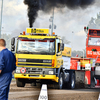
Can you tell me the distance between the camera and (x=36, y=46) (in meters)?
14.8

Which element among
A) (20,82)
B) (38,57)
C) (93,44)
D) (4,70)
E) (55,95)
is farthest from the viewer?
(93,44)

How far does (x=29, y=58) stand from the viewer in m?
14.7

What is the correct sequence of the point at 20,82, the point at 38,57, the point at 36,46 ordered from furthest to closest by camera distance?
the point at 20,82 → the point at 36,46 → the point at 38,57

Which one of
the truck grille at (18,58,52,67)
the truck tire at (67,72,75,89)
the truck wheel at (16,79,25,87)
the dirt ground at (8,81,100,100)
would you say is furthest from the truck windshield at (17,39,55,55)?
the truck tire at (67,72,75,89)

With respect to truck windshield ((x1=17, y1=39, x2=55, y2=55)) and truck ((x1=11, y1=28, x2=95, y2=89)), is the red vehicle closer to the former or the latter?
truck ((x1=11, y1=28, x2=95, y2=89))

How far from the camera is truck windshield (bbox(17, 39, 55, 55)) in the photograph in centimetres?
1465

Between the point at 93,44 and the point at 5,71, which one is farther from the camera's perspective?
the point at 93,44

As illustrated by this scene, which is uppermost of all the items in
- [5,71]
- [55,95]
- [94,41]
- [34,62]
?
[94,41]

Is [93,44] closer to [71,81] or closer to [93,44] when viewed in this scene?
[93,44]

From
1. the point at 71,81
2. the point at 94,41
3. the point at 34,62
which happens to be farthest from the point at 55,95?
the point at 94,41

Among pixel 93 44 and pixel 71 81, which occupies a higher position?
pixel 93 44

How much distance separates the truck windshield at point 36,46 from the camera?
1465 centimetres

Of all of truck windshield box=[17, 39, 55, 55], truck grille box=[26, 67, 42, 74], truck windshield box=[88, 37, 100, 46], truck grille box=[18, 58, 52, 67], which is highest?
truck windshield box=[88, 37, 100, 46]

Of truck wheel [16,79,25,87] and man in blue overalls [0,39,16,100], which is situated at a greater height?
man in blue overalls [0,39,16,100]
